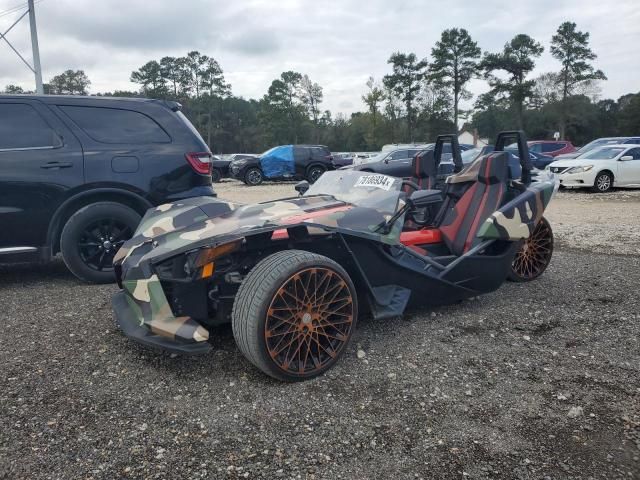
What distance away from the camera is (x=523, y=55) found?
1929 inches

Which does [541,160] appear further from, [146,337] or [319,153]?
[146,337]

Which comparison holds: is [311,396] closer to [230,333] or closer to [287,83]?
[230,333]

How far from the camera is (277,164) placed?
20.5 m

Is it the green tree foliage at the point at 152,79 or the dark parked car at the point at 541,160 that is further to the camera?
the green tree foliage at the point at 152,79

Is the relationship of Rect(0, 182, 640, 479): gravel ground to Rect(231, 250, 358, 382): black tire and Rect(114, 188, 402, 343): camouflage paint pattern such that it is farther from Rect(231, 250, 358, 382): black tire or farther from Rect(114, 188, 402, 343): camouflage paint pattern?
Rect(114, 188, 402, 343): camouflage paint pattern

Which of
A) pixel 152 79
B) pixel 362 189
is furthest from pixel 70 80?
pixel 362 189

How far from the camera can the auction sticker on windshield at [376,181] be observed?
381cm

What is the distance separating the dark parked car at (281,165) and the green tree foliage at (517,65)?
3673cm

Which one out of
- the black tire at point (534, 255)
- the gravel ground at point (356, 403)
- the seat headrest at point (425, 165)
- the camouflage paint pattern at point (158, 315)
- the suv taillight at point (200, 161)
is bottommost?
the gravel ground at point (356, 403)

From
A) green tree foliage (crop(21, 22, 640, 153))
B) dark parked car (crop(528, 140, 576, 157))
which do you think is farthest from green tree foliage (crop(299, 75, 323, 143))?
dark parked car (crop(528, 140, 576, 157))

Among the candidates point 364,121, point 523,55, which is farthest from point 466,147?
point 364,121

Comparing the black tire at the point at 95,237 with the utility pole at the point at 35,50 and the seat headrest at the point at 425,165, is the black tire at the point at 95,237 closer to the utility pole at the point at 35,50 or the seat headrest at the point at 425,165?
the seat headrest at the point at 425,165

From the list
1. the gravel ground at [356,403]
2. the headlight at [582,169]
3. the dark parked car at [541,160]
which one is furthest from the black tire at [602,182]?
the gravel ground at [356,403]

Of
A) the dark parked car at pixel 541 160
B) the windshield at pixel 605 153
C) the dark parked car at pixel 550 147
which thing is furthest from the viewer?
the dark parked car at pixel 550 147
